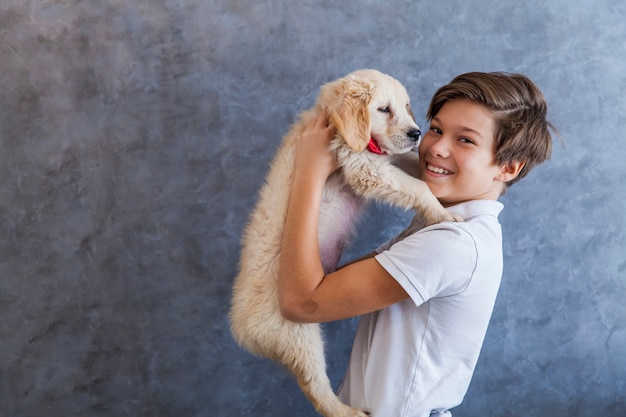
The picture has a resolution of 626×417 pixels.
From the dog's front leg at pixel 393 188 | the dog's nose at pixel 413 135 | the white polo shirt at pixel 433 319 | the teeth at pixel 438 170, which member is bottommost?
the white polo shirt at pixel 433 319

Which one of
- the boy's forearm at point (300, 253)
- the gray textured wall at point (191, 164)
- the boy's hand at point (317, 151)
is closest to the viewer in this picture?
the boy's forearm at point (300, 253)

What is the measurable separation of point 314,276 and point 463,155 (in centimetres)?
47

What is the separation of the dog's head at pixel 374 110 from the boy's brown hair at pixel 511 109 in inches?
7.0

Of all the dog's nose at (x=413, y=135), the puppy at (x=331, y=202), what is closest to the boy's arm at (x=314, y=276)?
the puppy at (x=331, y=202)

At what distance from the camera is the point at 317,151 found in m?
1.52

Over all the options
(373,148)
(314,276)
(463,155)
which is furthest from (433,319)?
(373,148)

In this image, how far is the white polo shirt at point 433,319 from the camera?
4.19ft

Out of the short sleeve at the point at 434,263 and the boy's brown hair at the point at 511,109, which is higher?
the boy's brown hair at the point at 511,109

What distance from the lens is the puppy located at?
1.52 m

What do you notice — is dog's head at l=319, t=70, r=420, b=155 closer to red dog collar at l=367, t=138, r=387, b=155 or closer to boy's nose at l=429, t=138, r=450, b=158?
red dog collar at l=367, t=138, r=387, b=155

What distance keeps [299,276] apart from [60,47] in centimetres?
129

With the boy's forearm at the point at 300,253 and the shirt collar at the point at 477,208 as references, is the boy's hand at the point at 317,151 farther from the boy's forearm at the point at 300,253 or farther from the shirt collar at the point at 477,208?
the shirt collar at the point at 477,208

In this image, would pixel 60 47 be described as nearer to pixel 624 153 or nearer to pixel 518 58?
pixel 518 58

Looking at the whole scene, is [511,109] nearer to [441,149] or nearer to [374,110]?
[441,149]
